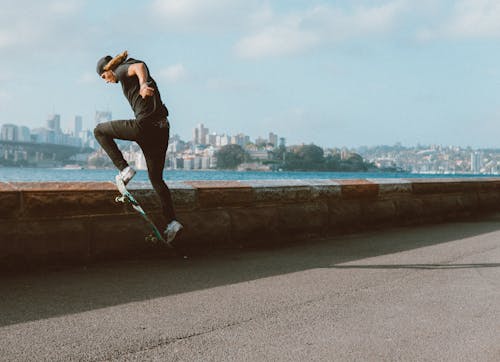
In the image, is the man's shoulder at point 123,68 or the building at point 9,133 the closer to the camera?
the man's shoulder at point 123,68

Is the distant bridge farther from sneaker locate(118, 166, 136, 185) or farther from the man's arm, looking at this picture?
the man's arm

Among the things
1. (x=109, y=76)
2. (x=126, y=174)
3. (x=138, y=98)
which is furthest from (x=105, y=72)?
(x=126, y=174)

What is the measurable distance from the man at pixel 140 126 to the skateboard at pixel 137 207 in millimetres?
75

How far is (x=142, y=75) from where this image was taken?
4891 millimetres

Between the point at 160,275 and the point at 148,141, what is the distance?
1.27 meters

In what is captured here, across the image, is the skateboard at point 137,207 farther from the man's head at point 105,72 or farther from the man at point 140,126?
the man's head at point 105,72

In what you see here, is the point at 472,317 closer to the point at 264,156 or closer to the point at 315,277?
the point at 315,277

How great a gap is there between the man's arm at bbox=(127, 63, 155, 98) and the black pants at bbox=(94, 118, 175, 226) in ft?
1.17

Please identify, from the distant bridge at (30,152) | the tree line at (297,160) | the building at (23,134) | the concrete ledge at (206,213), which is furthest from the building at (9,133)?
the concrete ledge at (206,213)

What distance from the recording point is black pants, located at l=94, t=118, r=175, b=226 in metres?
5.14

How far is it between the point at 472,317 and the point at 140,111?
323 centimetres

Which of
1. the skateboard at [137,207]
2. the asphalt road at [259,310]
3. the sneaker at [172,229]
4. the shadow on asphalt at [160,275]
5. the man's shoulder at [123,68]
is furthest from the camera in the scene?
the sneaker at [172,229]

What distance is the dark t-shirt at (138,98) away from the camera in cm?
504

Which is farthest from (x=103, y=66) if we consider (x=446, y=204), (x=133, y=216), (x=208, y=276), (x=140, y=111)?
(x=446, y=204)
